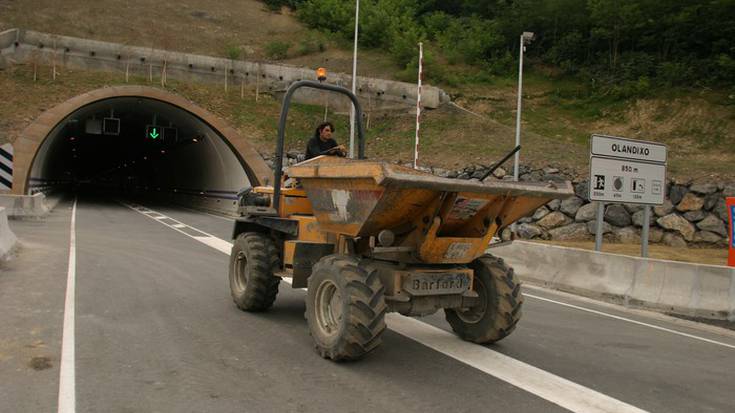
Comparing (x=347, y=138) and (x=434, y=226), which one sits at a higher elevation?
(x=347, y=138)

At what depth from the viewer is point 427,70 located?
133ft

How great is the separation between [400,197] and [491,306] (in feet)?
6.29

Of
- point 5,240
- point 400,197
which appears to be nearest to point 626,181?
point 400,197

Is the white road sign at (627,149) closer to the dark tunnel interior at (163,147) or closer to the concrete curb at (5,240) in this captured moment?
the concrete curb at (5,240)

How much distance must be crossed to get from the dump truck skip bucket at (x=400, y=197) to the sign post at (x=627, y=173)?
6.90 meters

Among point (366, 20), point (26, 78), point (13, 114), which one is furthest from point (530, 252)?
point (366, 20)

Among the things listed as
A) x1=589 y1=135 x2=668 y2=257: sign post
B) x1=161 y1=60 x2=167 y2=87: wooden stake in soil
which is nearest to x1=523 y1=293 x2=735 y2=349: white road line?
x1=589 y1=135 x2=668 y2=257: sign post

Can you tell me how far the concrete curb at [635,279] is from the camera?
9.08 m

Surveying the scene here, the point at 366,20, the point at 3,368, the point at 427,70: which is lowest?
the point at 3,368

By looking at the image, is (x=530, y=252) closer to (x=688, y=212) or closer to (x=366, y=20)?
(x=688, y=212)

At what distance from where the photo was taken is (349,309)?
520 cm

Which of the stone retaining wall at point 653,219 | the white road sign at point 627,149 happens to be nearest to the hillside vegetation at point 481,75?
the stone retaining wall at point 653,219

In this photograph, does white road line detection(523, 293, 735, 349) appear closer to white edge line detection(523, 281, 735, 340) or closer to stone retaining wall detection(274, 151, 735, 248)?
white edge line detection(523, 281, 735, 340)

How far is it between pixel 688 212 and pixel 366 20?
38.8 m
